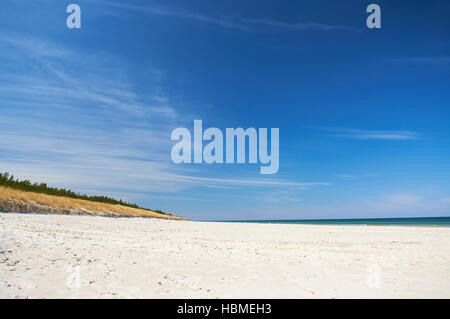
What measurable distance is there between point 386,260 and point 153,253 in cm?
814

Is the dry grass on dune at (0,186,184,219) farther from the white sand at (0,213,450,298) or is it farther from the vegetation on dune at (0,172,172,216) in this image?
the white sand at (0,213,450,298)

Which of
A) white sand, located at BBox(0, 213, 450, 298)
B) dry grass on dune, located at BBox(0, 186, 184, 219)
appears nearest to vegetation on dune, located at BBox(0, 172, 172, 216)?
dry grass on dune, located at BBox(0, 186, 184, 219)

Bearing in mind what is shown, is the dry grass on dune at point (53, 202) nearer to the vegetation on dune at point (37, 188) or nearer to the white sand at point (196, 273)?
the vegetation on dune at point (37, 188)

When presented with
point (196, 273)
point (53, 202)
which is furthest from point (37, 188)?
point (196, 273)

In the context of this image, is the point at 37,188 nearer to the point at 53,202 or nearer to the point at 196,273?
the point at 53,202

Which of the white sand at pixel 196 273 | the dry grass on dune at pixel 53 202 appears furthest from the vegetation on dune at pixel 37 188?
the white sand at pixel 196 273

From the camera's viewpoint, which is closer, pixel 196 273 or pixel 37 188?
pixel 196 273

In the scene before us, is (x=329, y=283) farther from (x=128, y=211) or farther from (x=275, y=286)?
Result: (x=128, y=211)

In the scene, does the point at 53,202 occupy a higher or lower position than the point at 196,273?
higher

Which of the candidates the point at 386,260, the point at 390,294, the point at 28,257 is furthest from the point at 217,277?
the point at 386,260

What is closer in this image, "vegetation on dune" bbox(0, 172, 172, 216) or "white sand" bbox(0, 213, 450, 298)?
"white sand" bbox(0, 213, 450, 298)

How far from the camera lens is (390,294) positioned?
562 cm

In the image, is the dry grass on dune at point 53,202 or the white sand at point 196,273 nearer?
the white sand at point 196,273

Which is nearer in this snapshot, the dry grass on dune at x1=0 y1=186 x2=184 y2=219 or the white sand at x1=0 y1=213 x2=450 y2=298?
the white sand at x1=0 y1=213 x2=450 y2=298
